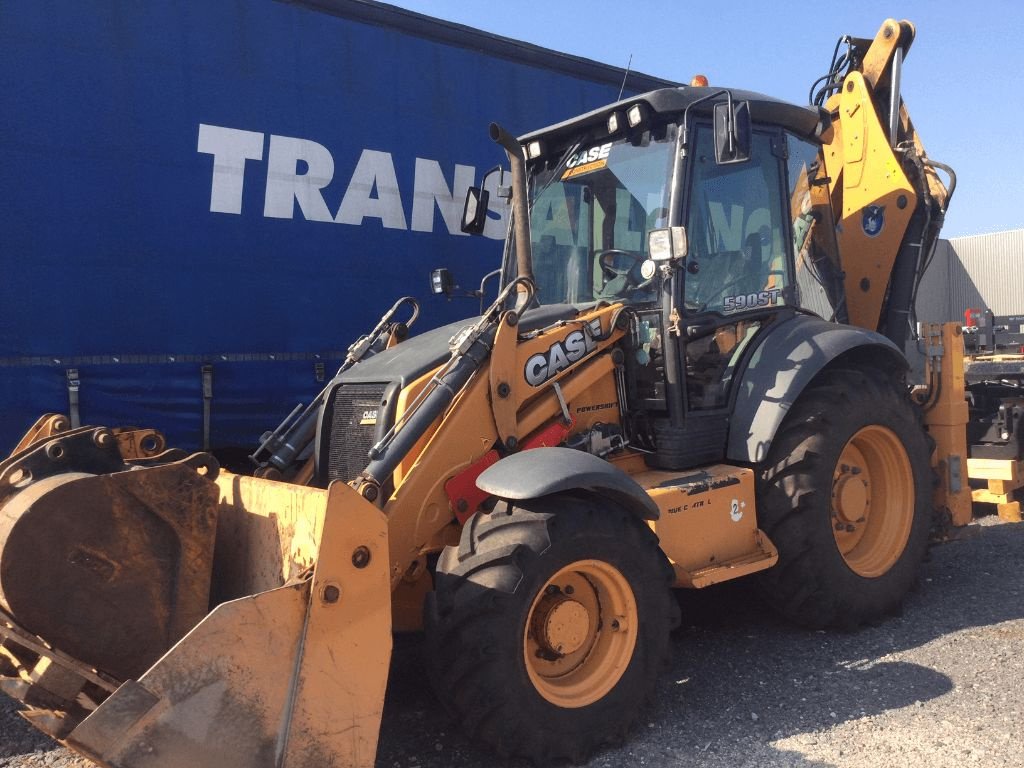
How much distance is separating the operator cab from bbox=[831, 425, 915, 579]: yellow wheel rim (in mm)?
814

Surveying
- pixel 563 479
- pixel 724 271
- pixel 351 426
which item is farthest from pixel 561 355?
pixel 724 271

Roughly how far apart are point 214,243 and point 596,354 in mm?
2712

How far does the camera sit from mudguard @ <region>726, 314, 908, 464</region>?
174 inches

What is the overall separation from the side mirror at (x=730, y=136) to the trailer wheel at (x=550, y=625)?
5.45 feet

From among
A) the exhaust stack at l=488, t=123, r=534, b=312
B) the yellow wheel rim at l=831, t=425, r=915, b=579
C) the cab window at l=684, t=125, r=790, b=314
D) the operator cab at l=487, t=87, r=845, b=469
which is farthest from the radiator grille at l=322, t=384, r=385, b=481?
the yellow wheel rim at l=831, t=425, r=915, b=579

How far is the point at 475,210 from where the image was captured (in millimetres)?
5250

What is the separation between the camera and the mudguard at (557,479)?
332 centimetres

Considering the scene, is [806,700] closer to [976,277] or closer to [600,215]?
[600,215]

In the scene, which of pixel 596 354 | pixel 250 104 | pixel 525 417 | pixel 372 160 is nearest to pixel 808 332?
pixel 596 354

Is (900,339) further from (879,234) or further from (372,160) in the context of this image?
(372,160)

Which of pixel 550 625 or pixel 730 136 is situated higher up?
pixel 730 136

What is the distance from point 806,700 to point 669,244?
6.83ft

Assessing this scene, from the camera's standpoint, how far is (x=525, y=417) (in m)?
3.96

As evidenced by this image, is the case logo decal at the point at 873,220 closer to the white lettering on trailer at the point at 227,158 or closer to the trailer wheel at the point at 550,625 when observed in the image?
the trailer wheel at the point at 550,625
